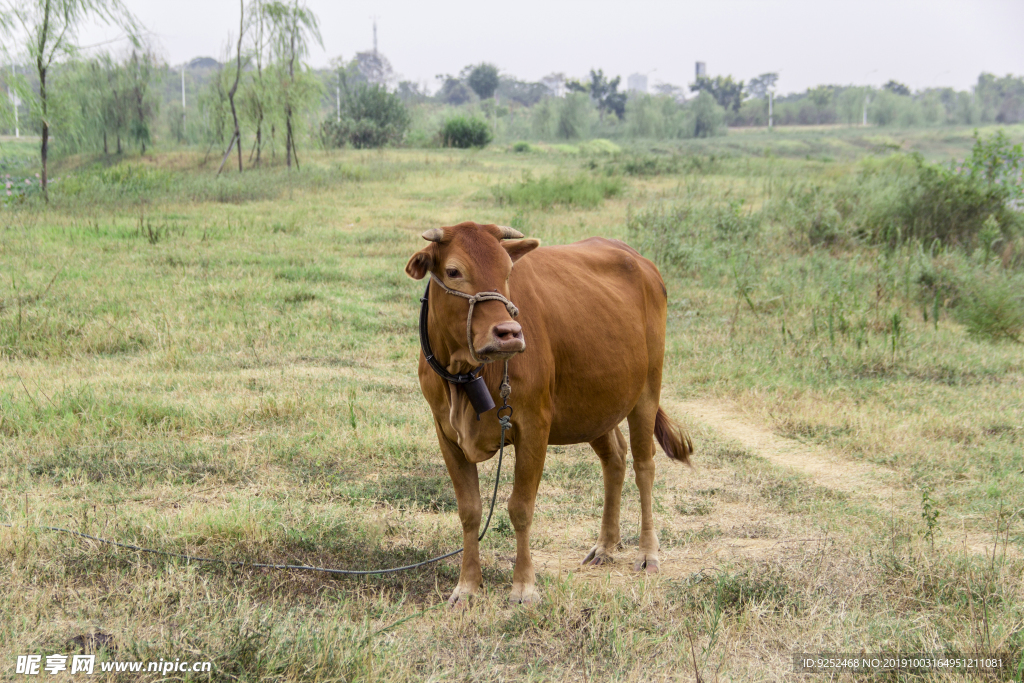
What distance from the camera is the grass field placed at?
3256 millimetres

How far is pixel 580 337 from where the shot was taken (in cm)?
405

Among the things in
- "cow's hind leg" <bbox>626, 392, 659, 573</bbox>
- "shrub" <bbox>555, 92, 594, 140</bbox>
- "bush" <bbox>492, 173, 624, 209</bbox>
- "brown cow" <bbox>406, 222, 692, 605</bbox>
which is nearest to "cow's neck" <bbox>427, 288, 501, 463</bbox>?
"brown cow" <bbox>406, 222, 692, 605</bbox>

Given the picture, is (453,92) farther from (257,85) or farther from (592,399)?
(592,399)

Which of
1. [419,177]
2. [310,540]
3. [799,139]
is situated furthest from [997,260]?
[799,139]

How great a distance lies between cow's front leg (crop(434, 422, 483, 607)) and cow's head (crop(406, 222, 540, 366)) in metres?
0.64

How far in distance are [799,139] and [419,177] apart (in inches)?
1830

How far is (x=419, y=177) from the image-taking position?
24.7 meters

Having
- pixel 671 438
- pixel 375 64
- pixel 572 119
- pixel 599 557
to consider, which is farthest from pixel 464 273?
pixel 375 64

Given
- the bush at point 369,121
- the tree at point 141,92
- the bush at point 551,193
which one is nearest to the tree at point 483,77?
the bush at point 369,121

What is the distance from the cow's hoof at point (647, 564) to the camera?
433 centimetres

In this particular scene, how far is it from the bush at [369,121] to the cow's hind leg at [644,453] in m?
38.0

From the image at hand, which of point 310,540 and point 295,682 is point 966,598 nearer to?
point 295,682

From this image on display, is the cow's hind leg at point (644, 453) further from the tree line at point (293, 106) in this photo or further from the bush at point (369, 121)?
the bush at point (369, 121)

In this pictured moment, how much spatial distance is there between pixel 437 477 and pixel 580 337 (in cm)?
198
